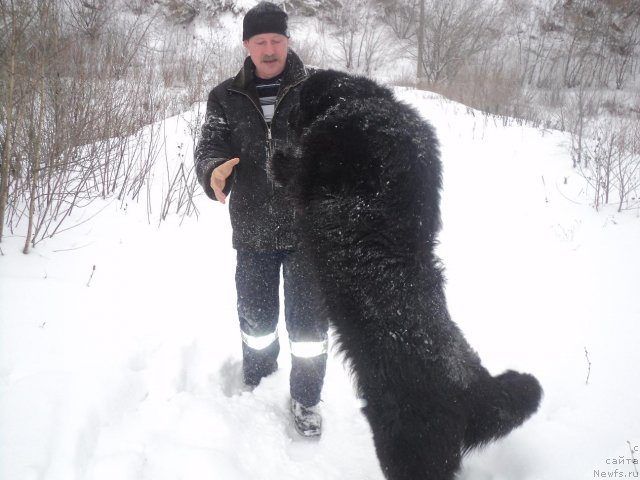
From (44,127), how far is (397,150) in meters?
3.34

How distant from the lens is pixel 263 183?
5.93ft

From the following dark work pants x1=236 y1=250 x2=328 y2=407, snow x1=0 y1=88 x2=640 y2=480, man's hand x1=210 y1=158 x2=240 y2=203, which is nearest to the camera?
man's hand x1=210 y1=158 x2=240 y2=203

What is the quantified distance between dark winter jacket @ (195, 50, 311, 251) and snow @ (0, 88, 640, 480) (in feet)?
3.20

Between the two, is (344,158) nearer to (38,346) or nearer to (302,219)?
(302,219)

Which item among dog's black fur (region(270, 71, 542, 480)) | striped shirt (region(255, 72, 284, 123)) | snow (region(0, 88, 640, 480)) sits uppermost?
striped shirt (region(255, 72, 284, 123))

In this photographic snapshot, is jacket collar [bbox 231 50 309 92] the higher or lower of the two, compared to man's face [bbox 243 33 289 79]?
lower

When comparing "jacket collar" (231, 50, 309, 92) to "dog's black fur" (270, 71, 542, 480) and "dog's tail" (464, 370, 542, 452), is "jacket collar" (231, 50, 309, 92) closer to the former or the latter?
"dog's black fur" (270, 71, 542, 480)

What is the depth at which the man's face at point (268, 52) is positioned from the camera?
1.72 metres

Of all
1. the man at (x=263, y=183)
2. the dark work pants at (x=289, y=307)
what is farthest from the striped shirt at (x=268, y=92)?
the dark work pants at (x=289, y=307)

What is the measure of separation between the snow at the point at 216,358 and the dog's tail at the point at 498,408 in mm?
401

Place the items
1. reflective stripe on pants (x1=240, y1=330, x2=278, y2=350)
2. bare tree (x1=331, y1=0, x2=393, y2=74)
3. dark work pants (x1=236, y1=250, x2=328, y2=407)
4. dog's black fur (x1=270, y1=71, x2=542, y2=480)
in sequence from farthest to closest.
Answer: bare tree (x1=331, y1=0, x2=393, y2=74), reflective stripe on pants (x1=240, y1=330, x2=278, y2=350), dark work pants (x1=236, y1=250, x2=328, y2=407), dog's black fur (x1=270, y1=71, x2=542, y2=480)

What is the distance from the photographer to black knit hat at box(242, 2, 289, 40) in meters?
1.70

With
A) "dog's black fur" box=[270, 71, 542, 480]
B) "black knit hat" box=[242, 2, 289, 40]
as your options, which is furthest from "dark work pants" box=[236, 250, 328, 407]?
"black knit hat" box=[242, 2, 289, 40]

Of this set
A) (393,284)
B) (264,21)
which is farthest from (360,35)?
(393,284)
